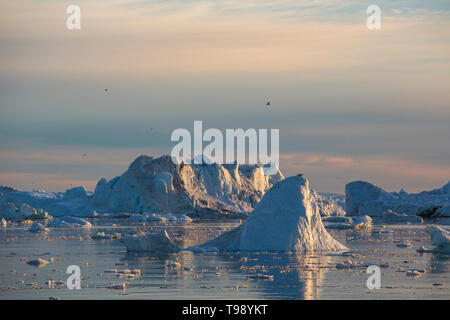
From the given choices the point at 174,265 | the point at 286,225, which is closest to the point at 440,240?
the point at 286,225

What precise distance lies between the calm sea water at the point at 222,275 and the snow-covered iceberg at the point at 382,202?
172 ft

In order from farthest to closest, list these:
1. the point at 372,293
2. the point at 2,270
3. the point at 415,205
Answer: the point at 415,205
the point at 2,270
the point at 372,293

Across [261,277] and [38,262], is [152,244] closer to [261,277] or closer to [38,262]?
[38,262]

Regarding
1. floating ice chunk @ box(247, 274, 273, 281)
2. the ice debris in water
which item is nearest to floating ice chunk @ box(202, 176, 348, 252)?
floating ice chunk @ box(247, 274, 273, 281)

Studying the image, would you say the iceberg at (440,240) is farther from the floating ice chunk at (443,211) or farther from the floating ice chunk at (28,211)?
the floating ice chunk at (443,211)

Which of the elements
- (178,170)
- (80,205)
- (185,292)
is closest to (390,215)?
(178,170)

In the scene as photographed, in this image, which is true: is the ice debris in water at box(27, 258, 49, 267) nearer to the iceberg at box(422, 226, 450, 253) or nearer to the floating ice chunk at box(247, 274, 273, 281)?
the floating ice chunk at box(247, 274, 273, 281)

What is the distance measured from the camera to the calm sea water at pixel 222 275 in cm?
1521

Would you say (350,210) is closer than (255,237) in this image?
No

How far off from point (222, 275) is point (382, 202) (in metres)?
62.5
